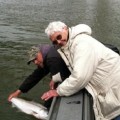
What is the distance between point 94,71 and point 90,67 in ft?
0.50

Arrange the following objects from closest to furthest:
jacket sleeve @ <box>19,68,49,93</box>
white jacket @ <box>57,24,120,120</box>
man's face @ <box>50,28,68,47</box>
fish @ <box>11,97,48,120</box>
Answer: white jacket @ <box>57,24,120,120</box>, man's face @ <box>50,28,68,47</box>, fish @ <box>11,97,48,120</box>, jacket sleeve @ <box>19,68,49,93</box>

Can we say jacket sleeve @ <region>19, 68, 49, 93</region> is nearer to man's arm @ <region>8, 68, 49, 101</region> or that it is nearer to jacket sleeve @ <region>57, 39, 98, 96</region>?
man's arm @ <region>8, 68, 49, 101</region>

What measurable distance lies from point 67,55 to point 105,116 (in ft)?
3.25

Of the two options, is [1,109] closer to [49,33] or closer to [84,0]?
[49,33]

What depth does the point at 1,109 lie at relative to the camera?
25.8ft

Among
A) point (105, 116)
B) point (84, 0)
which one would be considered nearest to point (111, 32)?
point (105, 116)

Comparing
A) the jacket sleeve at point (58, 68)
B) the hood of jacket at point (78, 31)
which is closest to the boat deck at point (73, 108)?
the jacket sleeve at point (58, 68)

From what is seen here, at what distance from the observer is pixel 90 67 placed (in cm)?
464

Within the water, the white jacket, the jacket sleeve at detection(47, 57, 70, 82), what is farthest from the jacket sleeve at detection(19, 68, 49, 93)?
the white jacket

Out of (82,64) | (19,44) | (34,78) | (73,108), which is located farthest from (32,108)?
(19,44)

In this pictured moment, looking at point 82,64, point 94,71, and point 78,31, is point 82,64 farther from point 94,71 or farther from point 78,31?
point 78,31

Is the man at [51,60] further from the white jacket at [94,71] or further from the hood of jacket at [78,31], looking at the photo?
the hood of jacket at [78,31]

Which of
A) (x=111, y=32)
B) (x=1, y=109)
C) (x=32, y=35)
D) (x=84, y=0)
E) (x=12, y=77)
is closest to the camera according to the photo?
(x=1, y=109)

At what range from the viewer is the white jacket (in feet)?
15.2
